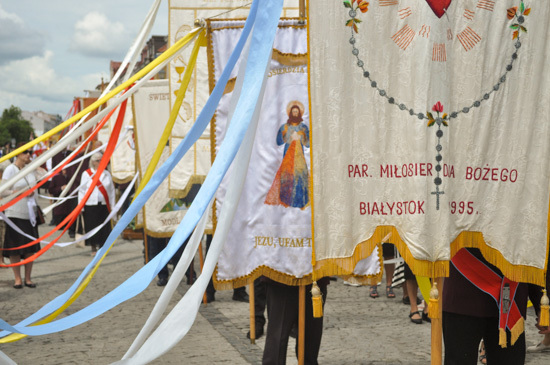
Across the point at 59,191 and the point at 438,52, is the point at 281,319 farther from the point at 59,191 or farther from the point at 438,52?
the point at 59,191

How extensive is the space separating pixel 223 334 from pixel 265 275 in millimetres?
2603

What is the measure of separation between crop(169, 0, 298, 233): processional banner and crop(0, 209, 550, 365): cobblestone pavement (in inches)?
65.2

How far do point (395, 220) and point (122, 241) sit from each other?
14.4 metres

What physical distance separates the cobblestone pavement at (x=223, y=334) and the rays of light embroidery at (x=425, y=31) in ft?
11.1

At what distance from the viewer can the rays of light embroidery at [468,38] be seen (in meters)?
3.68

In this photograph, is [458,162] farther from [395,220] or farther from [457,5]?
[457,5]

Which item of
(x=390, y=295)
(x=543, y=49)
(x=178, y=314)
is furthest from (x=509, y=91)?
(x=390, y=295)

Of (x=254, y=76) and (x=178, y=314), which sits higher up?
(x=254, y=76)

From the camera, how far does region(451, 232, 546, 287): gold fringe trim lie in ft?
12.3

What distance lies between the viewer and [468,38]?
369 centimetres

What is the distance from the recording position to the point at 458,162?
12.2 ft

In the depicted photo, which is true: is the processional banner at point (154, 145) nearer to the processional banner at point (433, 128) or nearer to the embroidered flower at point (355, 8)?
Result: the processional banner at point (433, 128)

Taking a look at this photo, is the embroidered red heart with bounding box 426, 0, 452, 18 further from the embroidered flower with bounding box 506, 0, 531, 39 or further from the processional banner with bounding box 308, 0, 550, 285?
the embroidered flower with bounding box 506, 0, 531, 39

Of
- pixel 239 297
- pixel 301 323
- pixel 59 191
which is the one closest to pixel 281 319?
pixel 301 323
